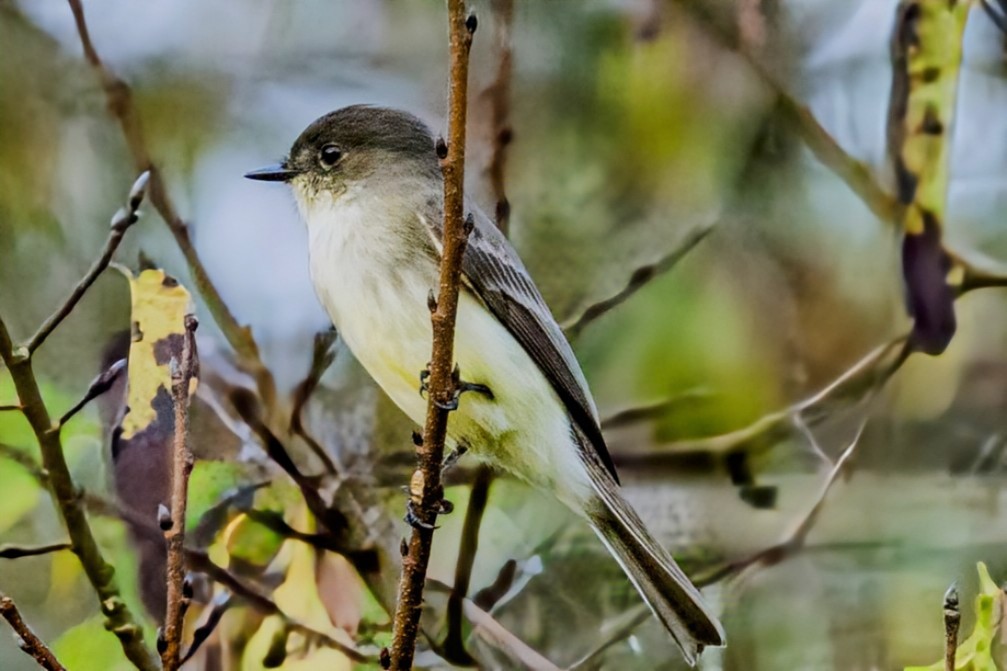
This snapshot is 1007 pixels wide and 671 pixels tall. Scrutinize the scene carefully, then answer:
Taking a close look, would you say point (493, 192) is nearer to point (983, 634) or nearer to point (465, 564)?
point (465, 564)

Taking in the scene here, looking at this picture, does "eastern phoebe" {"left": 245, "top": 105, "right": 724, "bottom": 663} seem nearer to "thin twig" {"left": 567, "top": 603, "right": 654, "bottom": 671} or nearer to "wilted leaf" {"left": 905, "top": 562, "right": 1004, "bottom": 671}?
"thin twig" {"left": 567, "top": 603, "right": 654, "bottom": 671}

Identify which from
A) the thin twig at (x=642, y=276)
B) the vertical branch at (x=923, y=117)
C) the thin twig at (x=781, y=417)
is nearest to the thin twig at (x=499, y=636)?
the thin twig at (x=781, y=417)

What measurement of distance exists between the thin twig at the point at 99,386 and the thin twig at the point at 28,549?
0.13m

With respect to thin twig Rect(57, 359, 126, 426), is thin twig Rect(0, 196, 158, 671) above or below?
below

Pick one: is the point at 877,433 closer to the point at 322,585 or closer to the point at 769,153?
the point at 769,153

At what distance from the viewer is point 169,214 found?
1.08 m

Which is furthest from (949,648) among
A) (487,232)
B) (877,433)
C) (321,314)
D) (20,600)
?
(20,600)

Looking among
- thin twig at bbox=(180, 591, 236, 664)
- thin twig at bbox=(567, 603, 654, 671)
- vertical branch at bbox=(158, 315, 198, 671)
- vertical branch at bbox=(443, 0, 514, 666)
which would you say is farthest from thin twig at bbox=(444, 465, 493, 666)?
vertical branch at bbox=(158, 315, 198, 671)

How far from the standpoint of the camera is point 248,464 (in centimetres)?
106

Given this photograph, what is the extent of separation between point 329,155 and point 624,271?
13.2 inches

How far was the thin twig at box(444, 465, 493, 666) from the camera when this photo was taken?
→ 41.5 inches

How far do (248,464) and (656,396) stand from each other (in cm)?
44

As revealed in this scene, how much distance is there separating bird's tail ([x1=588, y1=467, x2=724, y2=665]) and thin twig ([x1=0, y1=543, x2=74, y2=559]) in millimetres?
556

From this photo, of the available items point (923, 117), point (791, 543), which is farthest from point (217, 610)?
point (923, 117)
